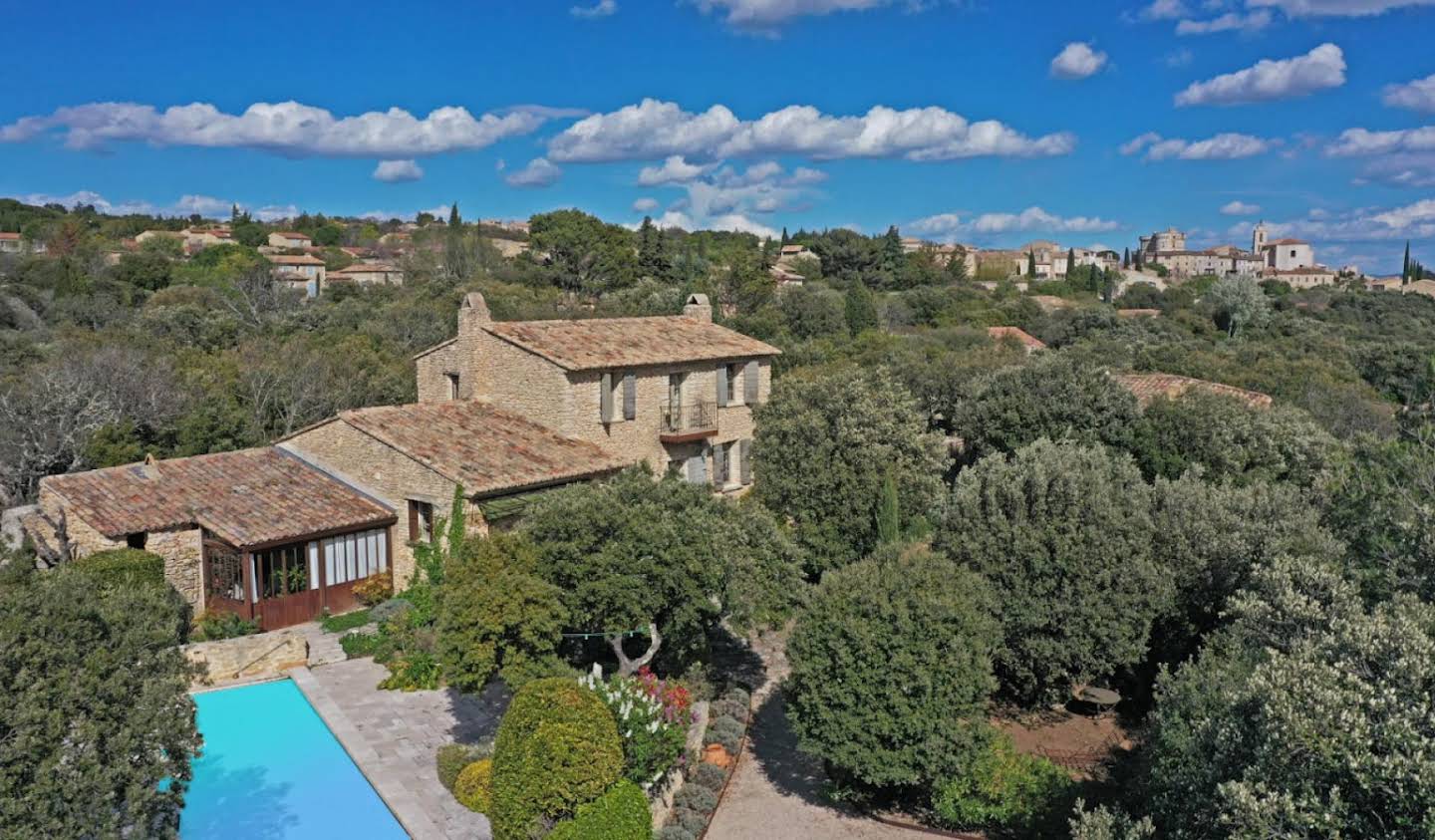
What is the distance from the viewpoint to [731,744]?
17203 mm

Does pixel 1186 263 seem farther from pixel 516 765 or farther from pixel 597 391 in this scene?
pixel 516 765

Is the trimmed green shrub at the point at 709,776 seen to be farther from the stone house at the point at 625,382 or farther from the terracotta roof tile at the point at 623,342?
the terracotta roof tile at the point at 623,342

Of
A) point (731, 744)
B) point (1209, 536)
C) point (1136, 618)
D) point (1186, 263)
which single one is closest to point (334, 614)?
point (731, 744)

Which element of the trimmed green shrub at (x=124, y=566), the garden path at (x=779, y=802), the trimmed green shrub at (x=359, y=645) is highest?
the trimmed green shrub at (x=124, y=566)

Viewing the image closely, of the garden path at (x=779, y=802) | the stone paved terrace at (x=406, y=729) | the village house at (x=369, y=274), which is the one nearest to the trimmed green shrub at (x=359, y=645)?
the stone paved terrace at (x=406, y=729)

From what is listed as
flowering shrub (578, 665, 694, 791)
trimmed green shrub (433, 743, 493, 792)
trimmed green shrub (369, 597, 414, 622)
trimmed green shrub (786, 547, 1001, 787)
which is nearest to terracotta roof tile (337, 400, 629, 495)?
trimmed green shrub (369, 597, 414, 622)

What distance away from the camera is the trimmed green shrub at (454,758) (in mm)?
15312

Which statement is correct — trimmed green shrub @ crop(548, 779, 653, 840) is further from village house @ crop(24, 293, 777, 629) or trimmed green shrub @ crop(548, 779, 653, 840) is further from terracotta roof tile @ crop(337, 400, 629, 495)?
terracotta roof tile @ crop(337, 400, 629, 495)

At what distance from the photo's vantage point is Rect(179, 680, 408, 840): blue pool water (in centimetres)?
1497

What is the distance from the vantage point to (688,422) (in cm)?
2872

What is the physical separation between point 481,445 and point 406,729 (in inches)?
324

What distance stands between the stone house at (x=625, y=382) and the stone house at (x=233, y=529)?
4.98 metres

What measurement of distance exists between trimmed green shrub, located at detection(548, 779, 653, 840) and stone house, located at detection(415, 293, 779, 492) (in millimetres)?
13716

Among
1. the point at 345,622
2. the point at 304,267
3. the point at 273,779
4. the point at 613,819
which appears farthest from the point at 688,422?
the point at 304,267
